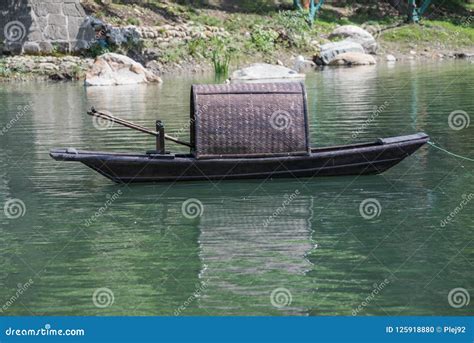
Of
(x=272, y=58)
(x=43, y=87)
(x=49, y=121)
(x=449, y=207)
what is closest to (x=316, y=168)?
(x=449, y=207)

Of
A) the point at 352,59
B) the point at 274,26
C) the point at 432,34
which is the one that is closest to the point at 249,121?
the point at 352,59

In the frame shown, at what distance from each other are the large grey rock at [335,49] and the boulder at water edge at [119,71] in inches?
406

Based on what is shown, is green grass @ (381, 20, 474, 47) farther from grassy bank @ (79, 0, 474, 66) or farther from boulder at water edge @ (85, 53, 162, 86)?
boulder at water edge @ (85, 53, 162, 86)

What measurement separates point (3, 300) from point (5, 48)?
33559mm

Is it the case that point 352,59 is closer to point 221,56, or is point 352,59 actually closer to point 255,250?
point 221,56

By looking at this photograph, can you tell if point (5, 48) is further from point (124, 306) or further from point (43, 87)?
point (124, 306)

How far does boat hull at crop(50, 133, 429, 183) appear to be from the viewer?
53.6ft

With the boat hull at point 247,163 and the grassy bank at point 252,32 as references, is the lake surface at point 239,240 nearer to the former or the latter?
the boat hull at point 247,163

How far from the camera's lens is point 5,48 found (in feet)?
141

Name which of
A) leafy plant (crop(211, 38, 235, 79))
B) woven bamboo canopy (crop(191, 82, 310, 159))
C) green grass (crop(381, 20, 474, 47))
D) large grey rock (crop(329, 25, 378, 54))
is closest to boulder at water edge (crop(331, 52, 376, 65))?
large grey rock (crop(329, 25, 378, 54))

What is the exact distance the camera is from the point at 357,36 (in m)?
50.7

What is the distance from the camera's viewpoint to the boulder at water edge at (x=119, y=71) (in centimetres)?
3944

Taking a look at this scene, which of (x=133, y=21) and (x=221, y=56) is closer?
(x=221, y=56)

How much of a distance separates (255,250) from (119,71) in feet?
93.8
